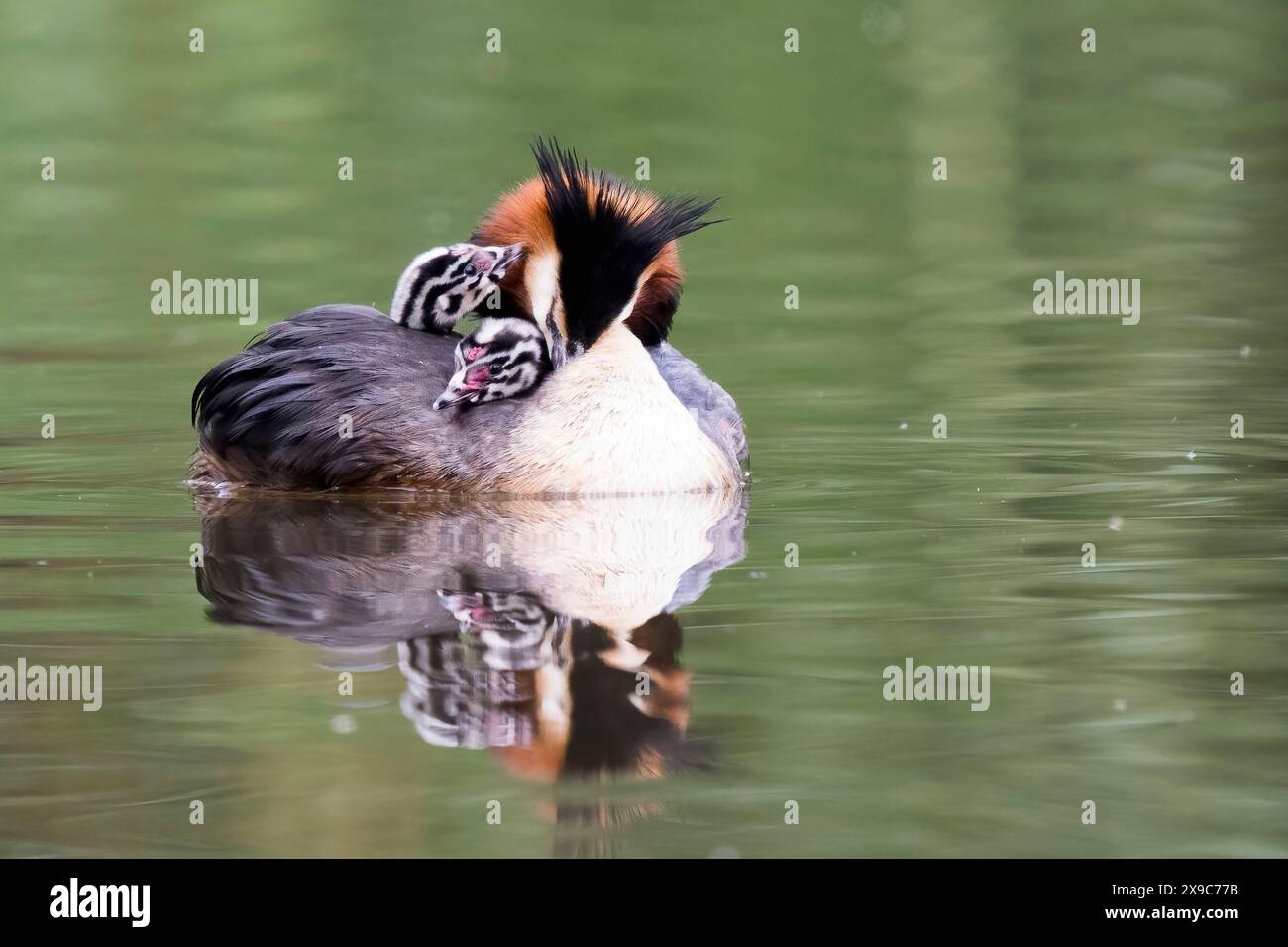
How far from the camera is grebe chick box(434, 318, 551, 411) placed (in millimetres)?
9523

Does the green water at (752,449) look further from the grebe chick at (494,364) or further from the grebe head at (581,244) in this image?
the grebe head at (581,244)

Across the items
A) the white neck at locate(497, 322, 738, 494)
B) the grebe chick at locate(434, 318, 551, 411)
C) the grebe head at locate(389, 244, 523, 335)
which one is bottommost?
the white neck at locate(497, 322, 738, 494)

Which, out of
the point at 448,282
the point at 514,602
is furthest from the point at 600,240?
the point at 514,602

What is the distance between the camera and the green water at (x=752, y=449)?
5.61 metres

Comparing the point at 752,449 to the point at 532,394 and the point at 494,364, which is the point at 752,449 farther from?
the point at 494,364

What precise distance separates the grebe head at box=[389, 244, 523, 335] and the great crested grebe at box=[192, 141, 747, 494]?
0.08m

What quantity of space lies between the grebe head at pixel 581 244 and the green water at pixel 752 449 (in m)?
1.16

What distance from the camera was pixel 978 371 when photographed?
12430mm

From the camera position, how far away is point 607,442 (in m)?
9.52

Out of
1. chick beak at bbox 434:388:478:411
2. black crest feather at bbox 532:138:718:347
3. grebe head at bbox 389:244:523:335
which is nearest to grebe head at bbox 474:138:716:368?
black crest feather at bbox 532:138:718:347

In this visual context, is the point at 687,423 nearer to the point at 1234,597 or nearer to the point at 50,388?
the point at 1234,597

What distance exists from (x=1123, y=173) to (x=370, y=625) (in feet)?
41.7

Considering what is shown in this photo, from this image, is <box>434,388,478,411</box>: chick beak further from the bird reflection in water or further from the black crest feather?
the black crest feather

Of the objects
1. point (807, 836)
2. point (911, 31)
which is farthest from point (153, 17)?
point (807, 836)
